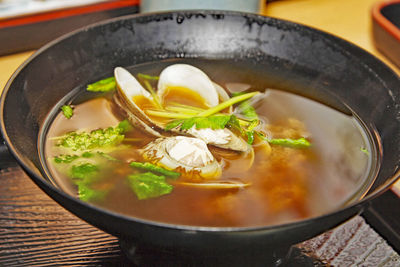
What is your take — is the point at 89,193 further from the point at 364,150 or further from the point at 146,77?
the point at 364,150

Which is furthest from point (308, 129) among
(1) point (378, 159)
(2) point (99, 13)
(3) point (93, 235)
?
(2) point (99, 13)

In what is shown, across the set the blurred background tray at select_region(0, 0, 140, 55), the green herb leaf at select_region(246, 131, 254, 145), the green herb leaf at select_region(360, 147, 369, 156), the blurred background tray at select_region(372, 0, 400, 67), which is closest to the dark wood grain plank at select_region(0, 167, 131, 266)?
the green herb leaf at select_region(246, 131, 254, 145)

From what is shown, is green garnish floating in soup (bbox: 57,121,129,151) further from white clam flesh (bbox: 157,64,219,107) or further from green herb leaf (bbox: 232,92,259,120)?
green herb leaf (bbox: 232,92,259,120)

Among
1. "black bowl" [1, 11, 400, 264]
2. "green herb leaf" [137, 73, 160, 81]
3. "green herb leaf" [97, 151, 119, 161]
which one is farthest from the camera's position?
"green herb leaf" [137, 73, 160, 81]

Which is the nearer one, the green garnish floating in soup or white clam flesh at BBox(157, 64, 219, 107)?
the green garnish floating in soup

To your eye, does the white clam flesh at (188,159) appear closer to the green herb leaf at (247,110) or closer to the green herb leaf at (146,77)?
the green herb leaf at (247,110)

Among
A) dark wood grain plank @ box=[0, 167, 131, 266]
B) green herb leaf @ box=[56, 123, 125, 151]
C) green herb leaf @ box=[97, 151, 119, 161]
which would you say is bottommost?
dark wood grain plank @ box=[0, 167, 131, 266]

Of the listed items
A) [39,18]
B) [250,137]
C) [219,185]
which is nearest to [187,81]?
[250,137]

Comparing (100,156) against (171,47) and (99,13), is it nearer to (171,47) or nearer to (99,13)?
(171,47)

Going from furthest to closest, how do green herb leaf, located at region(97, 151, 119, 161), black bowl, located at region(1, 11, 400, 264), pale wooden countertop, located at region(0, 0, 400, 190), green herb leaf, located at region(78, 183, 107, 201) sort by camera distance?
pale wooden countertop, located at region(0, 0, 400, 190), green herb leaf, located at region(97, 151, 119, 161), green herb leaf, located at region(78, 183, 107, 201), black bowl, located at region(1, 11, 400, 264)
